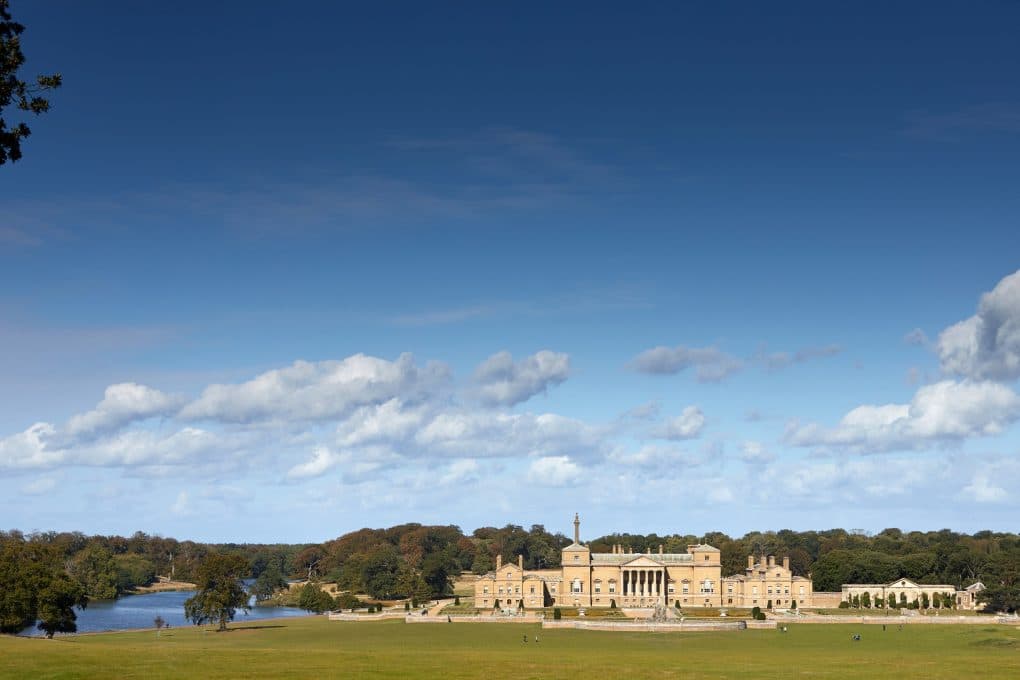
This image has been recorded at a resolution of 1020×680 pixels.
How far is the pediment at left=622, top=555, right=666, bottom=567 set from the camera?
146000mm

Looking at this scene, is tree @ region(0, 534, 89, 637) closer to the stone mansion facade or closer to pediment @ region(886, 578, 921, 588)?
the stone mansion facade

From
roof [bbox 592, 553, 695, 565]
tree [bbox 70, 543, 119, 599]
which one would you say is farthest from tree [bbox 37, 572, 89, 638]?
tree [bbox 70, 543, 119, 599]

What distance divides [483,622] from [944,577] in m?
75.3

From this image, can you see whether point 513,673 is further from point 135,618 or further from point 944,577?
point 944,577

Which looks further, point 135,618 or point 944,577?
point 944,577

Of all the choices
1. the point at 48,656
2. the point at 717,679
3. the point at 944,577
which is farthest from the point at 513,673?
the point at 944,577

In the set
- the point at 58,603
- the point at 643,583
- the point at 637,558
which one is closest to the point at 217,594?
the point at 58,603

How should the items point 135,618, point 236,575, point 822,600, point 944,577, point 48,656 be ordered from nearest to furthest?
1. point 48,656
2. point 236,575
3. point 135,618
4. point 822,600
5. point 944,577

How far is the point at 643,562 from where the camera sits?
146000mm

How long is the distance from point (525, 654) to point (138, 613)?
93.0 metres

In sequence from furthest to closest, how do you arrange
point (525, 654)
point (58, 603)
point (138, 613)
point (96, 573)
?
point (96, 573)
point (138, 613)
point (58, 603)
point (525, 654)

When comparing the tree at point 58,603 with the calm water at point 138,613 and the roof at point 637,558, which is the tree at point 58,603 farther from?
the roof at point 637,558

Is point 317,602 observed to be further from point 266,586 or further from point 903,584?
point 903,584

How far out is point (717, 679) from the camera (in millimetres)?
50688
